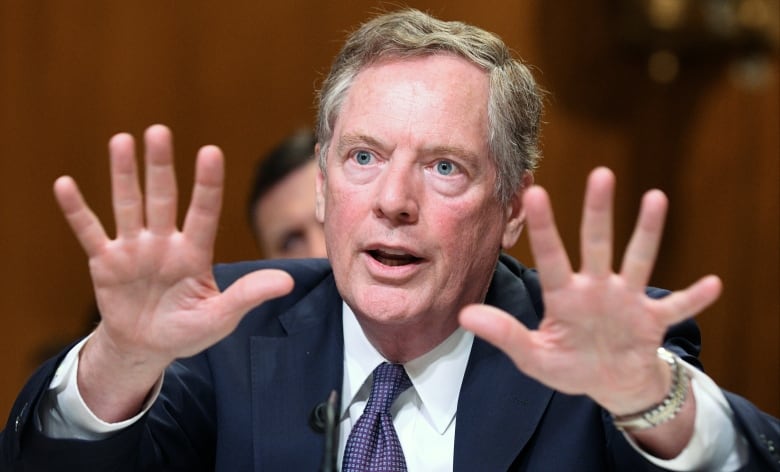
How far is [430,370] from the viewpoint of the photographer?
7.52 feet

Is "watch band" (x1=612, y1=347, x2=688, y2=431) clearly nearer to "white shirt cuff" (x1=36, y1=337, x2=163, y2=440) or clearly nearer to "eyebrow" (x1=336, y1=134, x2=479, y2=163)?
"eyebrow" (x1=336, y1=134, x2=479, y2=163)

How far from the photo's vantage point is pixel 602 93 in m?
4.47

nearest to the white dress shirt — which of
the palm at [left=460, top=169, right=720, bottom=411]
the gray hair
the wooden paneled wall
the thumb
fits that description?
the palm at [left=460, top=169, right=720, bottom=411]

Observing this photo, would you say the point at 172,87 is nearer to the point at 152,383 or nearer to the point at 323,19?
the point at 323,19

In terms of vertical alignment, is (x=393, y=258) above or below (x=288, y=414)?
above

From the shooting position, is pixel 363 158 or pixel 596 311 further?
pixel 363 158

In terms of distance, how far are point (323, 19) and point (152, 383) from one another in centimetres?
278

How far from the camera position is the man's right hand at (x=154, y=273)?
1790 mm

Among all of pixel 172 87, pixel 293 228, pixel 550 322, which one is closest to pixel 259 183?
pixel 293 228

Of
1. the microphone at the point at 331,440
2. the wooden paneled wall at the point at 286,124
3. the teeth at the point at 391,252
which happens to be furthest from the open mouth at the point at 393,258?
the wooden paneled wall at the point at 286,124

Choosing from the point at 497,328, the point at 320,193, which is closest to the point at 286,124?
the point at 320,193

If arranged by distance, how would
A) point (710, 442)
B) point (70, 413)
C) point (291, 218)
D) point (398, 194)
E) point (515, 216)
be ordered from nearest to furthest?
point (710, 442) < point (70, 413) < point (398, 194) < point (515, 216) < point (291, 218)

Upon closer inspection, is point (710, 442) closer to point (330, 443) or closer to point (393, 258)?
point (330, 443)

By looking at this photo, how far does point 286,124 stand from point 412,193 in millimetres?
2410
